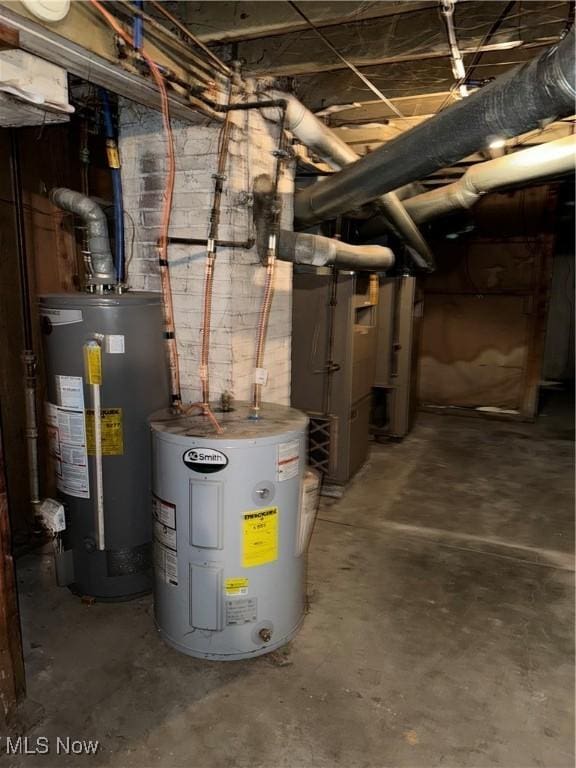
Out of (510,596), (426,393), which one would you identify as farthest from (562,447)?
(510,596)

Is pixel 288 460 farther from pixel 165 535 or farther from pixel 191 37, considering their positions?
pixel 191 37

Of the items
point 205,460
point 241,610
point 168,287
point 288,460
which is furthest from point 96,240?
point 241,610

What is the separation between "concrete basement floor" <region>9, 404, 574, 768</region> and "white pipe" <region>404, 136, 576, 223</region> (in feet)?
6.84

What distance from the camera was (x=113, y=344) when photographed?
2.29 metres

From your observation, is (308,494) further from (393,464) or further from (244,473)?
(393,464)

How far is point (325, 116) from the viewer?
3.42 metres

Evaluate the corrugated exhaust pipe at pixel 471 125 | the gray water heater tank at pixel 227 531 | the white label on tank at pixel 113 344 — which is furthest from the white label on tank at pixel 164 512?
the corrugated exhaust pipe at pixel 471 125

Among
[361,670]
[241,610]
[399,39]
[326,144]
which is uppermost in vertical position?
[399,39]

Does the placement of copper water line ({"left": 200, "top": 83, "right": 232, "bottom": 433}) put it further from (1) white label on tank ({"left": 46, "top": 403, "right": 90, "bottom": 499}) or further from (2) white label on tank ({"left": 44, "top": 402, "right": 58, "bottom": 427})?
(2) white label on tank ({"left": 44, "top": 402, "right": 58, "bottom": 427})

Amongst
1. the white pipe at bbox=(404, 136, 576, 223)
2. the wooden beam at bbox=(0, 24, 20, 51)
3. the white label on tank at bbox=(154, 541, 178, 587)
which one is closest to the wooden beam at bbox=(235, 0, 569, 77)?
the white pipe at bbox=(404, 136, 576, 223)

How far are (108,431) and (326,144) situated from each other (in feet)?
5.78

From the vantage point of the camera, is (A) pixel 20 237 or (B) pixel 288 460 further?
(A) pixel 20 237

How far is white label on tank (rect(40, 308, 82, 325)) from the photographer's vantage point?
2.26m

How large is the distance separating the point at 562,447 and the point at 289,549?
13.4 feet
